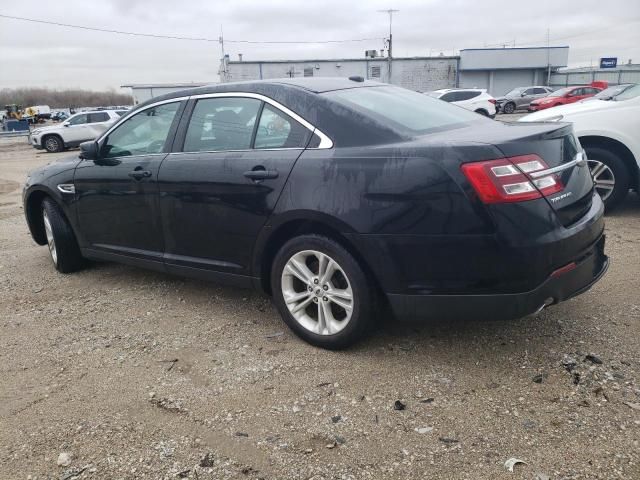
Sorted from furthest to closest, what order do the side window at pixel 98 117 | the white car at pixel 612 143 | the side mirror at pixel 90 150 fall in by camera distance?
1. the side window at pixel 98 117
2. the white car at pixel 612 143
3. the side mirror at pixel 90 150

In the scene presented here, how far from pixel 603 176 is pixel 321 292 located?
4.20m

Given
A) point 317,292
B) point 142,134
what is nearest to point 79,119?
point 142,134

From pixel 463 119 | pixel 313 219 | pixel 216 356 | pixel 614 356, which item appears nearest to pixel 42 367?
pixel 216 356

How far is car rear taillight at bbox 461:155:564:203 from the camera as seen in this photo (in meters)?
2.58

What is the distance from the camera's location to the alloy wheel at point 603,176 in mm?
5805

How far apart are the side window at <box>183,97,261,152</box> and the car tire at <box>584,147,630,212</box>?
4.05 metres

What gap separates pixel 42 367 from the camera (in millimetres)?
3258

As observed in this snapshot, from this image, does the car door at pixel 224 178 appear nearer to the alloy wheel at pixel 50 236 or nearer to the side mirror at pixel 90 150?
the side mirror at pixel 90 150

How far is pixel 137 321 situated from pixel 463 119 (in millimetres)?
2644

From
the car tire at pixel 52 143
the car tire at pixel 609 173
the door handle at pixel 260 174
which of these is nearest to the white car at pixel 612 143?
the car tire at pixel 609 173

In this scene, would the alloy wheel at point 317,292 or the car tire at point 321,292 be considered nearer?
the car tire at point 321,292

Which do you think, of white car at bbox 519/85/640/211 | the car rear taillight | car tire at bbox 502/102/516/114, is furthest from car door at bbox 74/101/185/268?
car tire at bbox 502/102/516/114

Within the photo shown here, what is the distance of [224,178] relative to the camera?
343 cm

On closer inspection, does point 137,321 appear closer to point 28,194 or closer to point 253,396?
point 253,396
